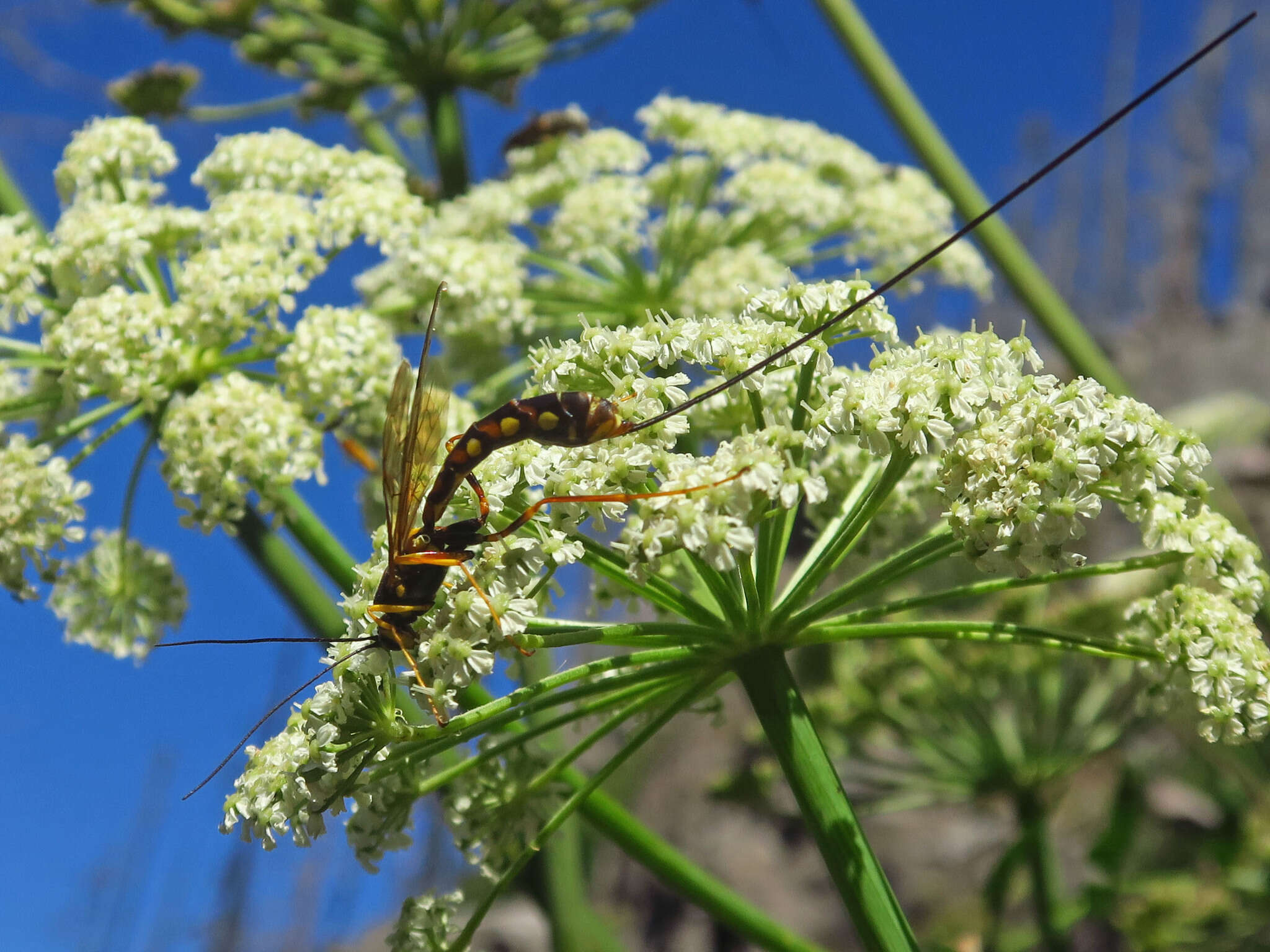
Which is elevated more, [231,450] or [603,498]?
[231,450]

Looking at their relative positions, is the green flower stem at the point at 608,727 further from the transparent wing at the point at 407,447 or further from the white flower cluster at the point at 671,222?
the white flower cluster at the point at 671,222

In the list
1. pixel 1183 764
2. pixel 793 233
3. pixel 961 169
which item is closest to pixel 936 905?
pixel 1183 764

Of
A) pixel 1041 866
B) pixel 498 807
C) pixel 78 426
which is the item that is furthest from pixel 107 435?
pixel 1041 866

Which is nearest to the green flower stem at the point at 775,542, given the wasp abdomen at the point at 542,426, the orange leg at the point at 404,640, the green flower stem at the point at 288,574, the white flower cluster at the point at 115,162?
the wasp abdomen at the point at 542,426

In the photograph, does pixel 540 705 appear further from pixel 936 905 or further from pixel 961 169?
pixel 936 905

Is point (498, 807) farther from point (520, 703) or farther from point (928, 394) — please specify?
point (928, 394)
